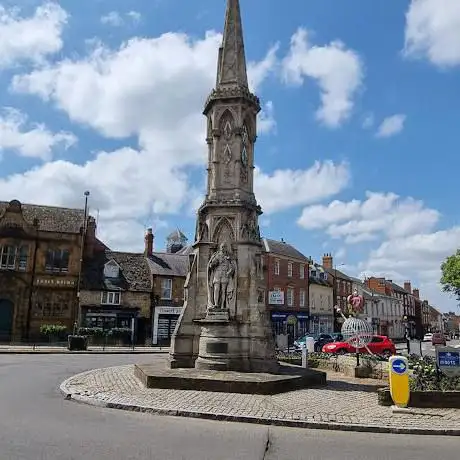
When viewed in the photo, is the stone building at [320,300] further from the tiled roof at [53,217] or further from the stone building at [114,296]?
the tiled roof at [53,217]

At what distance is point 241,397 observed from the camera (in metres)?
10.9

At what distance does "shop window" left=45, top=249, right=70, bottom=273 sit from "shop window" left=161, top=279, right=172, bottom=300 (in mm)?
8319

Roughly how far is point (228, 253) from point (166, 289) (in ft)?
93.6

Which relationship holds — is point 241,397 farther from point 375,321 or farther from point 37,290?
point 375,321

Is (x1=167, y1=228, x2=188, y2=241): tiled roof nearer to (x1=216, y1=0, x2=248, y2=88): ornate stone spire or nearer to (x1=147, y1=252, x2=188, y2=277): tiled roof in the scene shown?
(x1=147, y1=252, x2=188, y2=277): tiled roof

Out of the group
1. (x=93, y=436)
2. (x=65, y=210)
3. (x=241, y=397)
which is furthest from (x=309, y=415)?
(x=65, y=210)

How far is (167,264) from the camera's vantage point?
45.0 metres

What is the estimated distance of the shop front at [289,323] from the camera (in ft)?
156

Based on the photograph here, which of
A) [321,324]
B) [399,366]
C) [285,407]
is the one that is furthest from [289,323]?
[285,407]

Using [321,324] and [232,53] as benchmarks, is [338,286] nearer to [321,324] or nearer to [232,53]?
[321,324]

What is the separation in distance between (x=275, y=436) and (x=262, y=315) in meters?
7.08

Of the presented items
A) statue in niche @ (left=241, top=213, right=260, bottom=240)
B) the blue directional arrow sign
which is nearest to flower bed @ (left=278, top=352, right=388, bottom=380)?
statue in niche @ (left=241, top=213, right=260, bottom=240)

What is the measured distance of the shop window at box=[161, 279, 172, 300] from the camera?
42378 millimetres


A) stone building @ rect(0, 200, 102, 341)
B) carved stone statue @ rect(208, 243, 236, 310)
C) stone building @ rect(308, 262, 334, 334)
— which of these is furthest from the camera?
stone building @ rect(308, 262, 334, 334)
